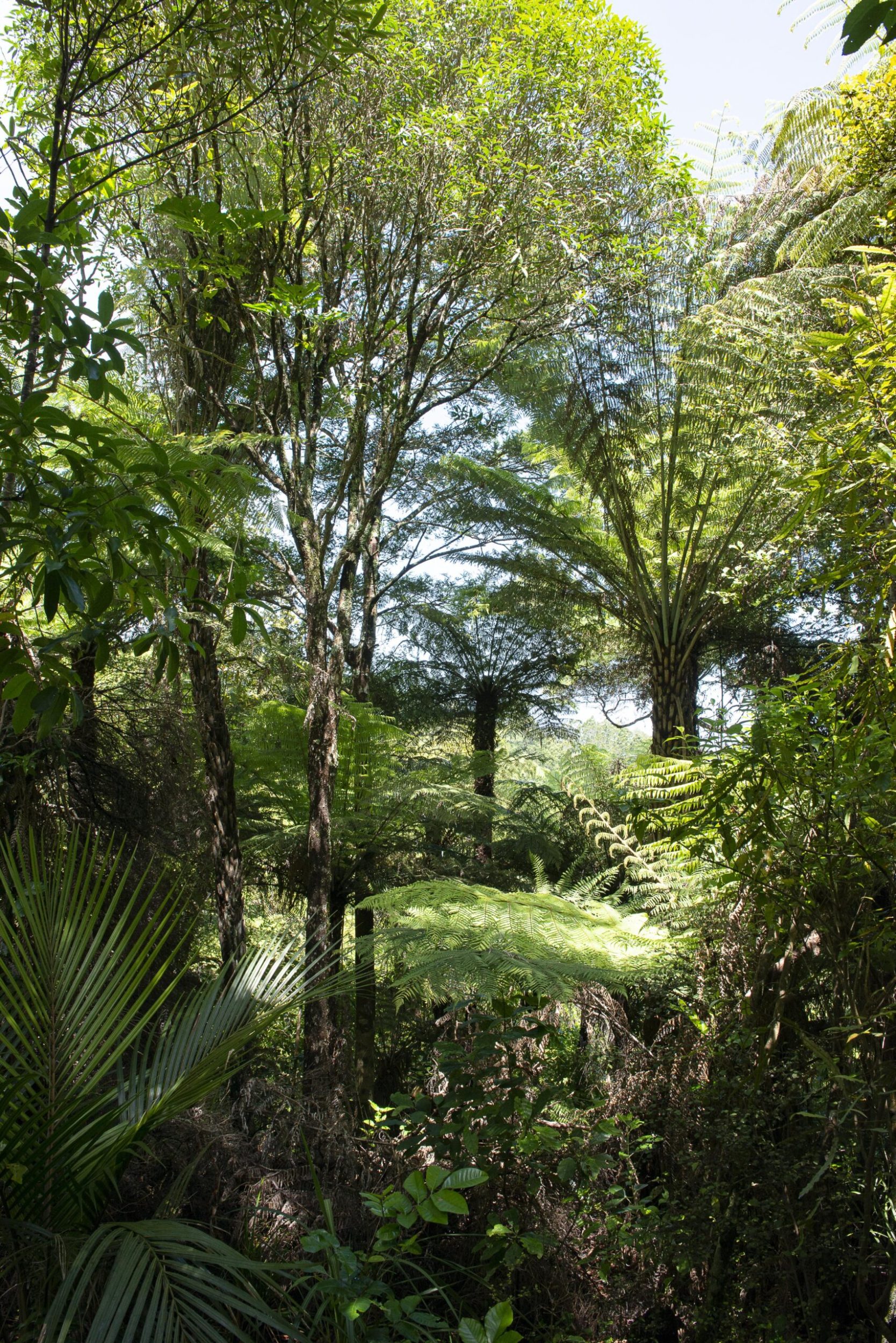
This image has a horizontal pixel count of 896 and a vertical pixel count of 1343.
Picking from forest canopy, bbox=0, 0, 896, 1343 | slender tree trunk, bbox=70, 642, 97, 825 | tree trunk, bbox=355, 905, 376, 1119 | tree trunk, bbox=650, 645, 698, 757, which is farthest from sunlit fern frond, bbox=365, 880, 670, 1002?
tree trunk, bbox=650, 645, 698, 757

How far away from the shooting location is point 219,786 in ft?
13.4

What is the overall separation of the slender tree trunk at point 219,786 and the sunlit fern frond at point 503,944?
26.7 inches

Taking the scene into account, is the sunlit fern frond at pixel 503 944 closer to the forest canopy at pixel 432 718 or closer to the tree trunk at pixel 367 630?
the forest canopy at pixel 432 718

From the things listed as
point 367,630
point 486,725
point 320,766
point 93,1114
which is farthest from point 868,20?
point 486,725

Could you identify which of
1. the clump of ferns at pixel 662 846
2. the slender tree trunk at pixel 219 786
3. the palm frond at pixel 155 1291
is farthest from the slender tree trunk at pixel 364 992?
the palm frond at pixel 155 1291

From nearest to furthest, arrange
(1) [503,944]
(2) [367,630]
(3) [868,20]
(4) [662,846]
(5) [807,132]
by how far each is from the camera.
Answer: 1. (3) [868,20]
2. (1) [503,944]
3. (4) [662,846]
4. (2) [367,630]
5. (5) [807,132]

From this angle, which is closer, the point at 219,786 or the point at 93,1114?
the point at 93,1114

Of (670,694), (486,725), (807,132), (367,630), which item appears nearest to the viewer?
(670,694)

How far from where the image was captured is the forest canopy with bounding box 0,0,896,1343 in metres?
1.79

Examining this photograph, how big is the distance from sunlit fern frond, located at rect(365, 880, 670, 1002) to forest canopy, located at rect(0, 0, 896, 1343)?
3 cm

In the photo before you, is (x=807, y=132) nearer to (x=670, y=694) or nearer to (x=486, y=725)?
Answer: (x=670, y=694)

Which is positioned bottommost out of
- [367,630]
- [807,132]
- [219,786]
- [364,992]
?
[364,992]

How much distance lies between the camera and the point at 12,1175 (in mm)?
1684

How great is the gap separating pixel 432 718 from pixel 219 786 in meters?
5.28
